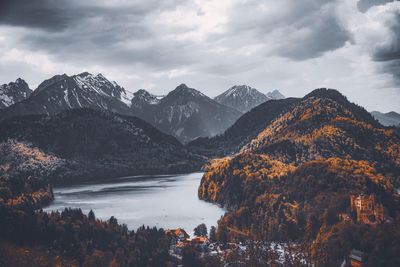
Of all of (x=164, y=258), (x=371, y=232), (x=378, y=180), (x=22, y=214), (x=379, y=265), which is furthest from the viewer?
(x=378, y=180)

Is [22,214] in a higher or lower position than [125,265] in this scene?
higher

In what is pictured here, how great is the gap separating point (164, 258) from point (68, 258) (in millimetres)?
27752

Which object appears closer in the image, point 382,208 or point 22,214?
point 382,208

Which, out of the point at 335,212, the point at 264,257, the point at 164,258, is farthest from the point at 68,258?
the point at 335,212

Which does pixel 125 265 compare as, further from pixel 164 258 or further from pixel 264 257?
pixel 264 257

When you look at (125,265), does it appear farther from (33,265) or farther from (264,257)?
(264,257)

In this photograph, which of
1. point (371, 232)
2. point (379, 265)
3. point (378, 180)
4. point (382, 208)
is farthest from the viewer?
point (378, 180)

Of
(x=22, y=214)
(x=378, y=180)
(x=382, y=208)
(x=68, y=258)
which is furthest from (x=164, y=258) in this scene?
(x=378, y=180)

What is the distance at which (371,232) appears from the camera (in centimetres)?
13262

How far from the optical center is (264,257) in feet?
453

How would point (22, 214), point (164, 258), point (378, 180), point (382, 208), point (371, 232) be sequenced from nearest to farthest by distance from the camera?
point (371, 232) < point (164, 258) < point (382, 208) < point (22, 214) < point (378, 180)

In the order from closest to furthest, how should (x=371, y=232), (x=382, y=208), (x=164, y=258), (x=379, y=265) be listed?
(x=379, y=265) < (x=371, y=232) < (x=164, y=258) < (x=382, y=208)

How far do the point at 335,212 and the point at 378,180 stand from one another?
35142 mm

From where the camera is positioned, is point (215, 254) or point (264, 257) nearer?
point (264, 257)
